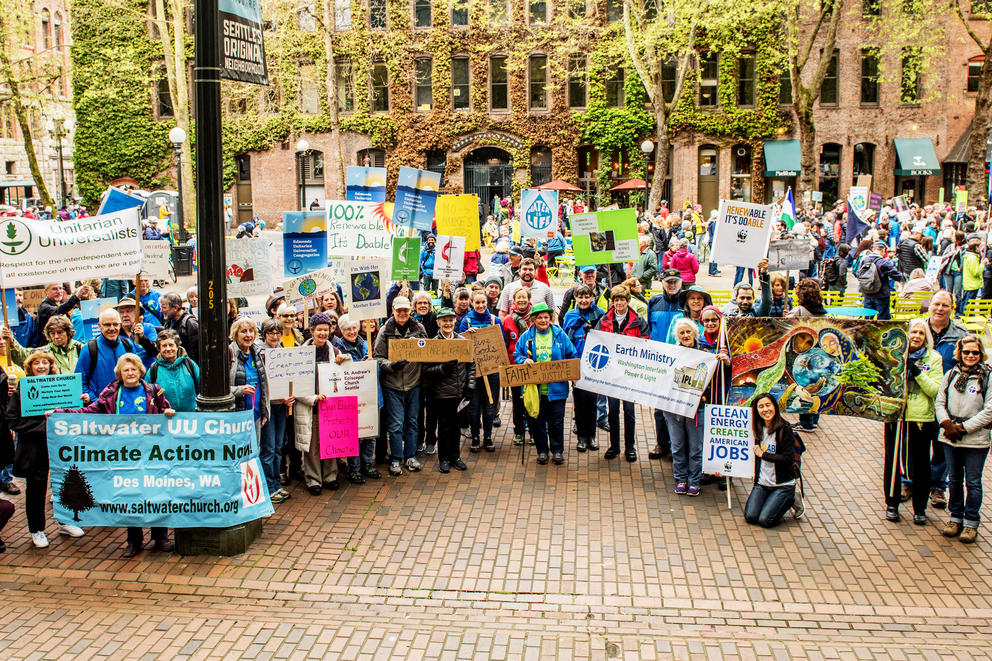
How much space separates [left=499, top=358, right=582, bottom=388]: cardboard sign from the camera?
948 cm

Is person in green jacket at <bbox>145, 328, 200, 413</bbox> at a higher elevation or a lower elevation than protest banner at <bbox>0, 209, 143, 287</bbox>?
lower

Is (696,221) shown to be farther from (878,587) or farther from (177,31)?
(878,587)

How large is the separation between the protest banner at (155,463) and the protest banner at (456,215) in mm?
6530

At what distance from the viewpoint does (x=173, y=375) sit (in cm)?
802

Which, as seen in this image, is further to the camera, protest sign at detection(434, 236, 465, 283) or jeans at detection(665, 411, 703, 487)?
protest sign at detection(434, 236, 465, 283)

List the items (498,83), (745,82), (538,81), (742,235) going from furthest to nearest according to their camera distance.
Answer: (498,83) → (538,81) → (745,82) → (742,235)

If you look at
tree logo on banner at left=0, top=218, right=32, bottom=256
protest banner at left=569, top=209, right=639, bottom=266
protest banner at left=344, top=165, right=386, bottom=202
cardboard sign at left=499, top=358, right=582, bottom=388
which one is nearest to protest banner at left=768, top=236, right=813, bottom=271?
protest banner at left=569, top=209, right=639, bottom=266

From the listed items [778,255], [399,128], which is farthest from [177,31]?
[778,255]

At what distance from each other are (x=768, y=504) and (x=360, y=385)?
4070 millimetres

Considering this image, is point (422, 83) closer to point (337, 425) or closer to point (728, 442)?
point (337, 425)

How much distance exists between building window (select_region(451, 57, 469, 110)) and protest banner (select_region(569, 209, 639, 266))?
28884mm

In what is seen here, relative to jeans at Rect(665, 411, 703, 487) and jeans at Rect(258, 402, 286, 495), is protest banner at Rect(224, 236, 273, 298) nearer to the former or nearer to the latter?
jeans at Rect(258, 402, 286, 495)

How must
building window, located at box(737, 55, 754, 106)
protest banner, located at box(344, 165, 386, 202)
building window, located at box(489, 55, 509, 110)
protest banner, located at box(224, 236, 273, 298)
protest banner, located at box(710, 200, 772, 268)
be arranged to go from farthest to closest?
building window, located at box(489, 55, 509, 110) → building window, located at box(737, 55, 754, 106) → protest banner, located at box(344, 165, 386, 202) → protest banner, located at box(710, 200, 772, 268) → protest banner, located at box(224, 236, 273, 298)

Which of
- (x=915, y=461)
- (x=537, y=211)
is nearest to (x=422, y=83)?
(x=537, y=211)
